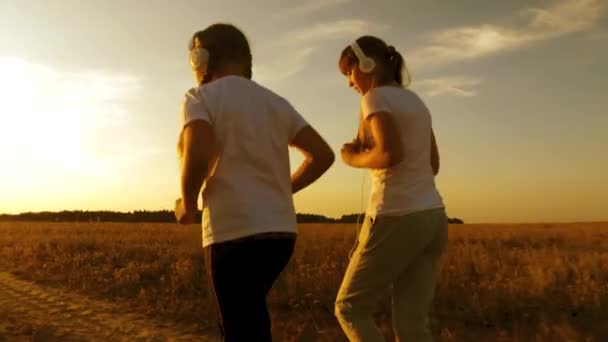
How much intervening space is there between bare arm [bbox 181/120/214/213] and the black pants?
0.80 ft

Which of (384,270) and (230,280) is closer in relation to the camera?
(230,280)

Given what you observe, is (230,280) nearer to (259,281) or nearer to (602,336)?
(259,281)

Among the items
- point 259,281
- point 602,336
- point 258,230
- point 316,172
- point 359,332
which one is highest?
point 316,172

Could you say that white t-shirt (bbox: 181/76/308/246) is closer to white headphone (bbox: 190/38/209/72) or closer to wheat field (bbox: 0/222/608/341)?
white headphone (bbox: 190/38/209/72)

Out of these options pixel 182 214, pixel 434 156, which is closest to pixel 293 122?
pixel 182 214

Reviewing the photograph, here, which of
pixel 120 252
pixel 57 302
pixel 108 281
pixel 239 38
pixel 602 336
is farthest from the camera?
pixel 120 252

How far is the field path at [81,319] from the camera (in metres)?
6.59

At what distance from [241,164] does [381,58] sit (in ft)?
3.85

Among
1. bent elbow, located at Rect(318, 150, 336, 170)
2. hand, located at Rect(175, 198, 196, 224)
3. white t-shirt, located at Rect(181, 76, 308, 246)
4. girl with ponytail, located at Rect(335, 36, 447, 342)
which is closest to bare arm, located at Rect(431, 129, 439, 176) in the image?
girl with ponytail, located at Rect(335, 36, 447, 342)

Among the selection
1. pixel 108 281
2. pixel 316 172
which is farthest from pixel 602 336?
Answer: pixel 108 281

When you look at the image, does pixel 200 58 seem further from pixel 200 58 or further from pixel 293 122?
pixel 293 122

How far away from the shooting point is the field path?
6.59 meters

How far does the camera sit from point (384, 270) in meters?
3.16

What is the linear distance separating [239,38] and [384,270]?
1332 millimetres
